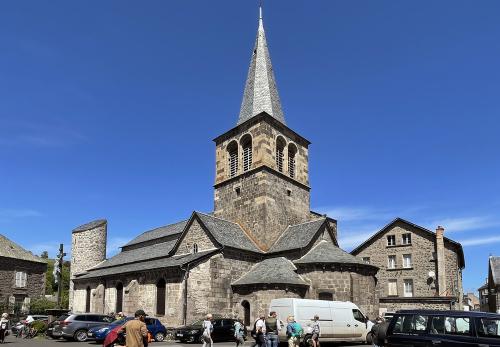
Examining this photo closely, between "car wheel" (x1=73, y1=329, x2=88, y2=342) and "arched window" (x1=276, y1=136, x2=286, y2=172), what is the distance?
1831 centimetres

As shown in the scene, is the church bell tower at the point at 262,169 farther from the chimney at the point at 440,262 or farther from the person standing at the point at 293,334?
the person standing at the point at 293,334

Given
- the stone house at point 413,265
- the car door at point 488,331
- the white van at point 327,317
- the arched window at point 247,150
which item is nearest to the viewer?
the car door at point 488,331

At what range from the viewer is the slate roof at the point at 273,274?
25.0m

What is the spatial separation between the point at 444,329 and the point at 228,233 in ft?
69.0

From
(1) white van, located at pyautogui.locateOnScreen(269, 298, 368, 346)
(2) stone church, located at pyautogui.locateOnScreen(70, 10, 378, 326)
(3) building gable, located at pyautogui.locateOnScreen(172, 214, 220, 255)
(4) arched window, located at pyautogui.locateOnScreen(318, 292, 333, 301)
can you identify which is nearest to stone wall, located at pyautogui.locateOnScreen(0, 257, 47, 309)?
(2) stone church, located at pyautogui.locateOnScreen(70, 10, 378, 326)

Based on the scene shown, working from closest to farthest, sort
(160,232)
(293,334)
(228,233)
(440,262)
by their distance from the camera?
(293,334) < (228,233) < (440,262) < (160,232)

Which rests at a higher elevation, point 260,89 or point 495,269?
point 260,89

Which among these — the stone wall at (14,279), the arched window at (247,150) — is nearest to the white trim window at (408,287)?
the arched window at (247,150)

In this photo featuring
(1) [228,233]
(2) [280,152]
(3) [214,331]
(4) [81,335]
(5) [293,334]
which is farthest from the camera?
(2) [280,152]

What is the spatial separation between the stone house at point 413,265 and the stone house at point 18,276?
35.8 metres

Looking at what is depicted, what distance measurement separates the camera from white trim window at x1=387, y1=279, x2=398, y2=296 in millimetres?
39562

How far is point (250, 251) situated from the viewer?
2914 cm

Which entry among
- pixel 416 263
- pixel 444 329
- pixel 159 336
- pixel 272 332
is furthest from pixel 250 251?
pixel 444 329

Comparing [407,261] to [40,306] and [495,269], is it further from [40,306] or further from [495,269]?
[40,306]
